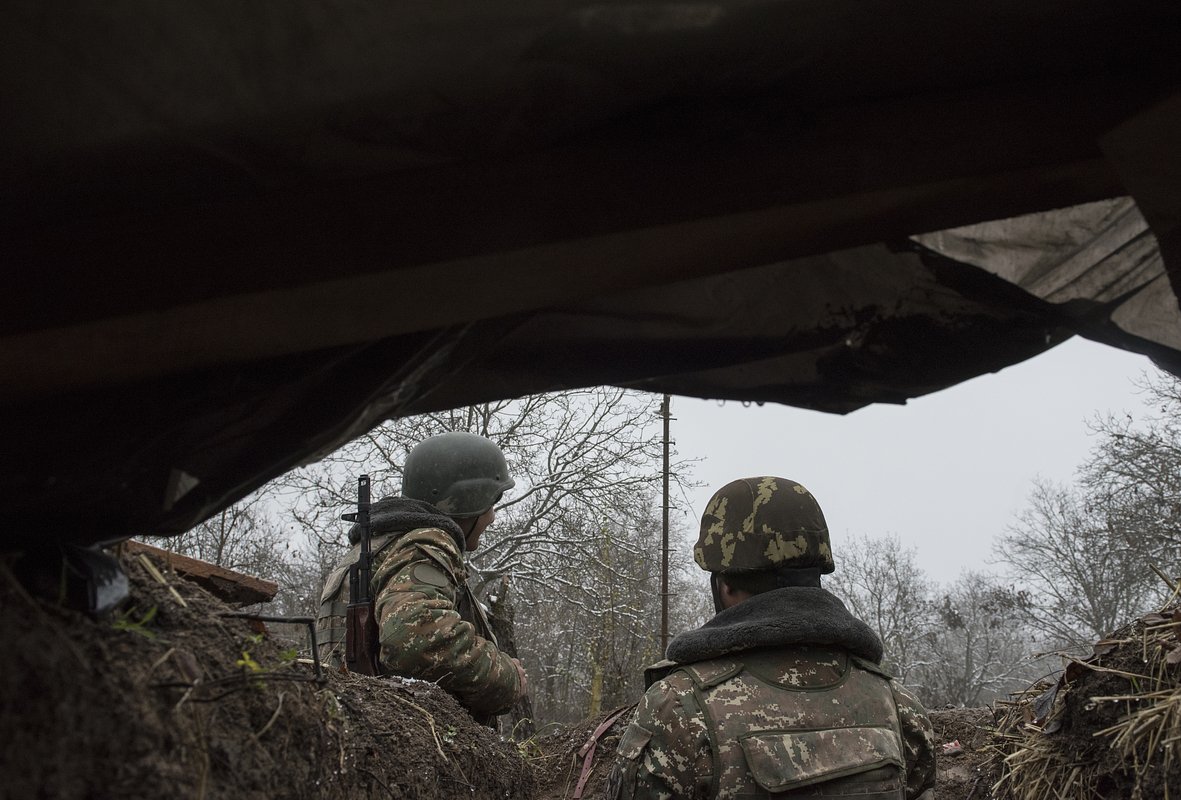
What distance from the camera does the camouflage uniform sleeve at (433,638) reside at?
4516 millimetres

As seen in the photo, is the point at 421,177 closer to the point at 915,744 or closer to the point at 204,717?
the point at 204,717

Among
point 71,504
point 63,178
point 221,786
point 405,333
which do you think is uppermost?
point 63,178

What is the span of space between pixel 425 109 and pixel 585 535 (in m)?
20.3

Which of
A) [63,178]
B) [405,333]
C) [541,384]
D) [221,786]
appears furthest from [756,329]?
[221,786]

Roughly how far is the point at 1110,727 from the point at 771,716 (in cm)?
118

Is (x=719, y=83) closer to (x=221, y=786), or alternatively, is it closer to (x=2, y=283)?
(x=2, y=283)

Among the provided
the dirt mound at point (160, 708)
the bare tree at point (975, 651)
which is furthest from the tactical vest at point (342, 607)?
the bare tree at point (975, 651)

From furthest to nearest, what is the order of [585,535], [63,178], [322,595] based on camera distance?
[585,535]
[322,595]
[63,178]

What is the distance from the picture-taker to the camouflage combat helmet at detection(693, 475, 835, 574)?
3701 mm

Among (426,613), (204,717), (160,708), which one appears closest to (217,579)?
(204,717)

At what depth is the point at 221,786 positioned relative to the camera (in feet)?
6.19

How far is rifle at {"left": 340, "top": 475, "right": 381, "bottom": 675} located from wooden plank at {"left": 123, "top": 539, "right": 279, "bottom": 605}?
1.19 metres

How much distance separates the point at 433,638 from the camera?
4512 millimetres

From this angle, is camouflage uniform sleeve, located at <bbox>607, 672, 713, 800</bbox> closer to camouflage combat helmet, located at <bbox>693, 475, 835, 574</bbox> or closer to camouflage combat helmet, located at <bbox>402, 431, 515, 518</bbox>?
camouflage combat helmet, located at <bbox>693, 475, 835, 574</bbox>
